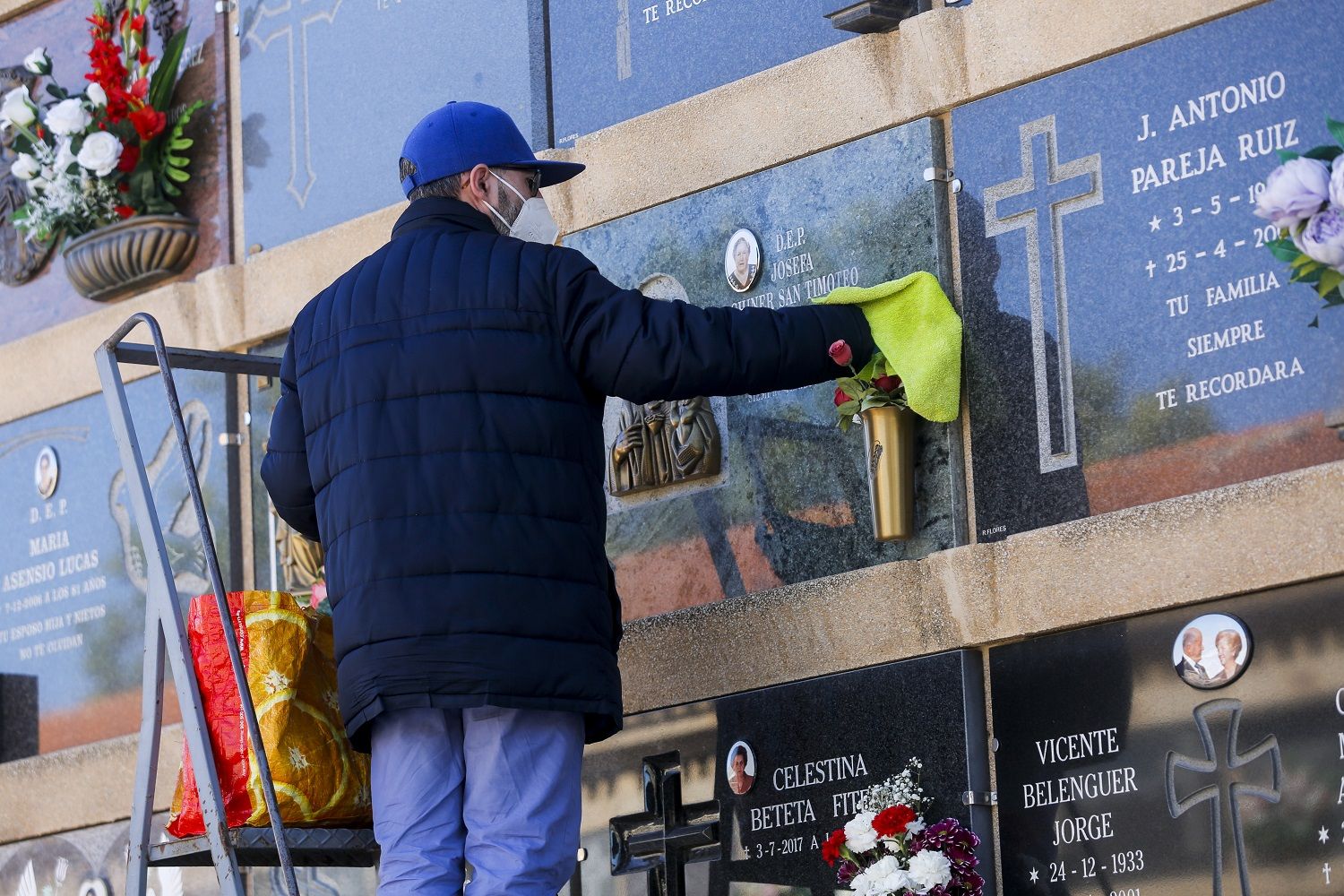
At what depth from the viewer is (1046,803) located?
17.2ft

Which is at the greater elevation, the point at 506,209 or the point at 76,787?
the point at 506,209

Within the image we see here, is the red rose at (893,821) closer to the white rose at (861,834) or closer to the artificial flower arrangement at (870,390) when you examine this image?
the white rose at (861,834)

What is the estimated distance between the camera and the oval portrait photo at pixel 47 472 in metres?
8.31

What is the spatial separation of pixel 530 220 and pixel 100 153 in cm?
317

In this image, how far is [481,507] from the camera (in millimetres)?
4836

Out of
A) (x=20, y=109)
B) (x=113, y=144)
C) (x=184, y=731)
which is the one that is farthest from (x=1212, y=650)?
(x=20, y=109)

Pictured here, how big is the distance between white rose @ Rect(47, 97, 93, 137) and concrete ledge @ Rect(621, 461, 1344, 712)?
119 inches

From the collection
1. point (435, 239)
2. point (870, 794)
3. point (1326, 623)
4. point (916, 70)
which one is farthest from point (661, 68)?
point (1326, 623)

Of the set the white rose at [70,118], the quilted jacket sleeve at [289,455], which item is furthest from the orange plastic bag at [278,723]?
the white rose at [70,118]

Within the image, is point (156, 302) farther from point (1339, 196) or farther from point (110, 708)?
point (1339, 196)

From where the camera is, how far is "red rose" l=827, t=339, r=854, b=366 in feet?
17.0

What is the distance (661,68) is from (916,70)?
1.01 metres

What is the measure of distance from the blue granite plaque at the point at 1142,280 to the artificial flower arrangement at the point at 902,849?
25.1 inches

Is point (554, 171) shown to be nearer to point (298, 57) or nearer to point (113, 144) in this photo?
point (298, 57)
